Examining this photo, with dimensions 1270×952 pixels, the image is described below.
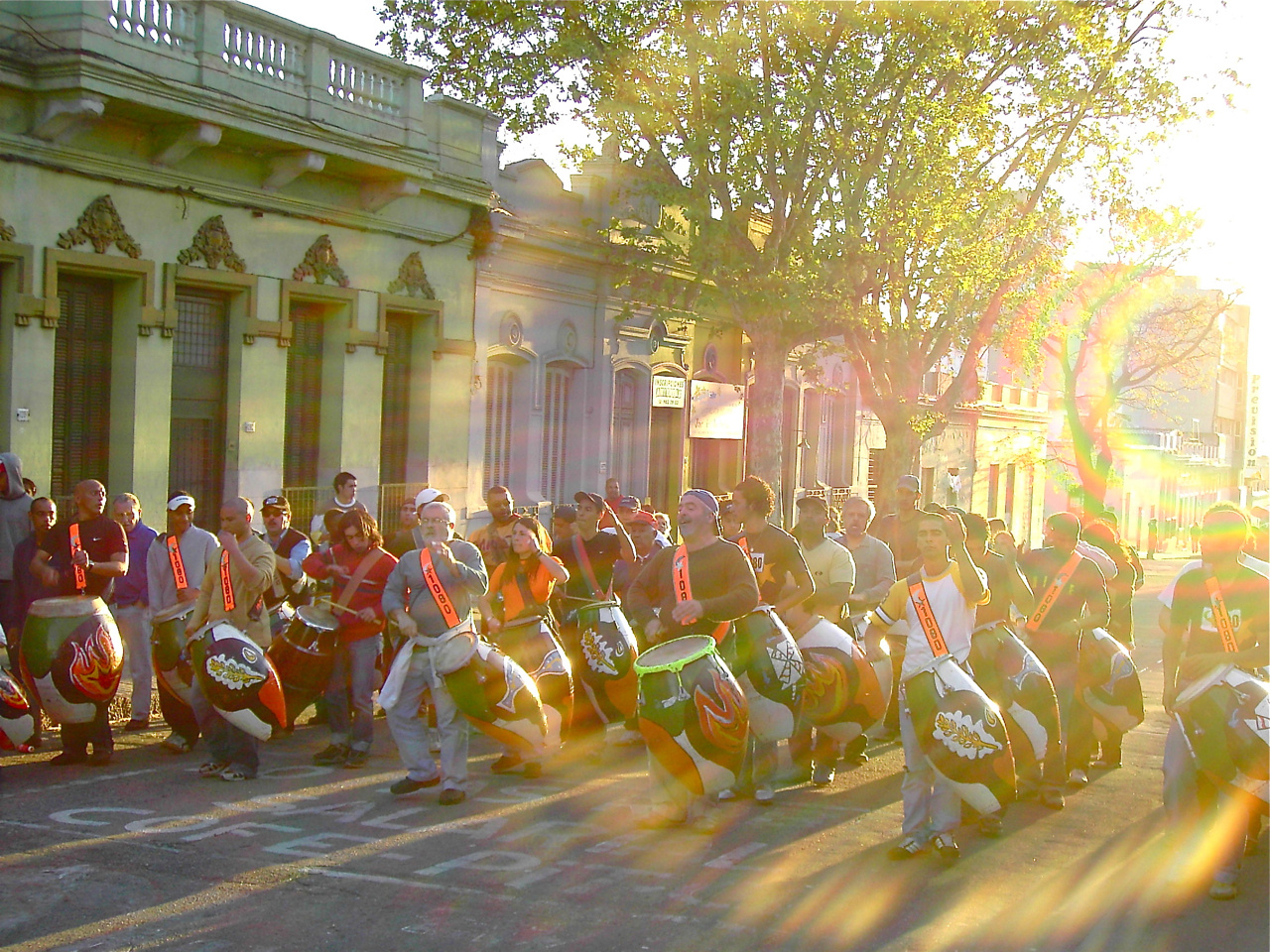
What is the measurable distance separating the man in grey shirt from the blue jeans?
3.29 ft

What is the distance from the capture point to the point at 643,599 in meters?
8.34

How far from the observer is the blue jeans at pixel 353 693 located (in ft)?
30.7

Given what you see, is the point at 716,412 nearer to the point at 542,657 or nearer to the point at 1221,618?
the point at 542,657

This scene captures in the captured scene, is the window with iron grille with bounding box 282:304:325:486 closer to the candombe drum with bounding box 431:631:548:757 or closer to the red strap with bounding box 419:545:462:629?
the red strap with bounding box 419:545:462:629

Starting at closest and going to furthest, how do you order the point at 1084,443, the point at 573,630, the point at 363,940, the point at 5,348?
1. the point at 363,940
2. the point at 573,630
3. the point at 5,348
4. the point at 1084,443

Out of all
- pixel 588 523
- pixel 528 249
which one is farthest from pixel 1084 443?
pixel 588 523

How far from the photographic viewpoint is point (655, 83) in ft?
58.5

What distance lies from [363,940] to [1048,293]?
72.5ft

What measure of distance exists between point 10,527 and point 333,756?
340 cm

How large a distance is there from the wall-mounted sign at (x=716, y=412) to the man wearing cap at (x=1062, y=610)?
1458 cm

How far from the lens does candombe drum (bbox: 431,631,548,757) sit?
821 cm

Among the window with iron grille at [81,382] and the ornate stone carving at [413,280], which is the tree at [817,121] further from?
the window with iron grille at [81,382]

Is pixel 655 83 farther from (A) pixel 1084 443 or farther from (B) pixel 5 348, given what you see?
(A) pixel 1084 443

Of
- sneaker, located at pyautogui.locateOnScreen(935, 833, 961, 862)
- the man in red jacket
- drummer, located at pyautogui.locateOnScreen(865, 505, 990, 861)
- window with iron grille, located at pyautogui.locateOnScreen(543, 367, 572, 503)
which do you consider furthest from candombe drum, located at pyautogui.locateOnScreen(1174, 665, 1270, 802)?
window with iron grille, located at pyautogui.locateOnScreen(543, 367, 572, 503)
